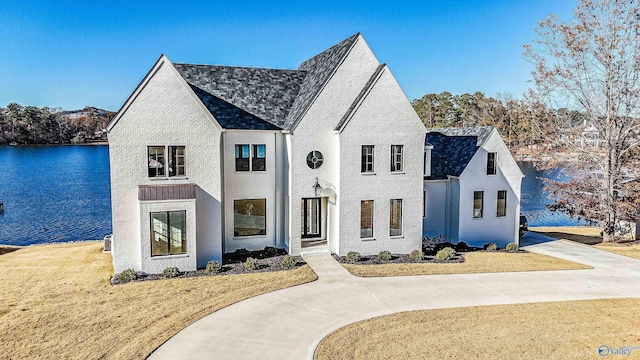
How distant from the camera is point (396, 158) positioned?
20266mm

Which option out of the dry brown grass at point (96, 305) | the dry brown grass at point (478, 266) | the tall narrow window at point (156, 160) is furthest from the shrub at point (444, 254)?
the tall narrow window at point (156, 160)

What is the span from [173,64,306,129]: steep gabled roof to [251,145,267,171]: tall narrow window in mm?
1088

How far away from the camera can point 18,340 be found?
11086mm

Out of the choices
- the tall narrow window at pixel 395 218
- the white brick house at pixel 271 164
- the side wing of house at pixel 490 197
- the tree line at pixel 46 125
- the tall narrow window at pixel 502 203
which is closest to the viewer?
the white brick house at pixel 271 164

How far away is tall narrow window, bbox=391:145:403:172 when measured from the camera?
20.2 metres

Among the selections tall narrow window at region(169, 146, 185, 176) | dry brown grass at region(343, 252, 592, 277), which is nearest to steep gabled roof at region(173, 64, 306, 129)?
tall narrow window at region(169, 146, 185, 176)

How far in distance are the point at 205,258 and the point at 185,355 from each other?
26.4 feet

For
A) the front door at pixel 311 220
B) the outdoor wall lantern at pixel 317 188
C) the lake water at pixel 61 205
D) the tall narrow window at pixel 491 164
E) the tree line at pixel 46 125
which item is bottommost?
the lake water at pixel 61 205

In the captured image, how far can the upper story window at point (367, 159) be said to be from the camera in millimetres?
19828

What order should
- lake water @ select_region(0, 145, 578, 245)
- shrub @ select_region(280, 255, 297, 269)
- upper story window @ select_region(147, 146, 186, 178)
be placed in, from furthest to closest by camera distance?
lake water @ select_region(0, 145, 578, 245) < shrub @ select_region(280, 255, 297, 269) < upper story window @ select_region(147, 146, 186, 178)

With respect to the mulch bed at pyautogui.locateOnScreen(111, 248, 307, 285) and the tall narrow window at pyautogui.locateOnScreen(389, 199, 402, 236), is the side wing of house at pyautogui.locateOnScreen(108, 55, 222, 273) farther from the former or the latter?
the tall narrow window at pyautogui.locateOnScreen(389, 199, 402, 236)

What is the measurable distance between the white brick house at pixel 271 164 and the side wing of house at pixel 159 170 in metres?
0.04

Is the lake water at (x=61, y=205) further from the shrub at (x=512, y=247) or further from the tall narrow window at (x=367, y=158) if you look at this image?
the tall narrow window at (x=367, y=158)

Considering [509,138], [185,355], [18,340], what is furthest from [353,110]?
[509,138]
